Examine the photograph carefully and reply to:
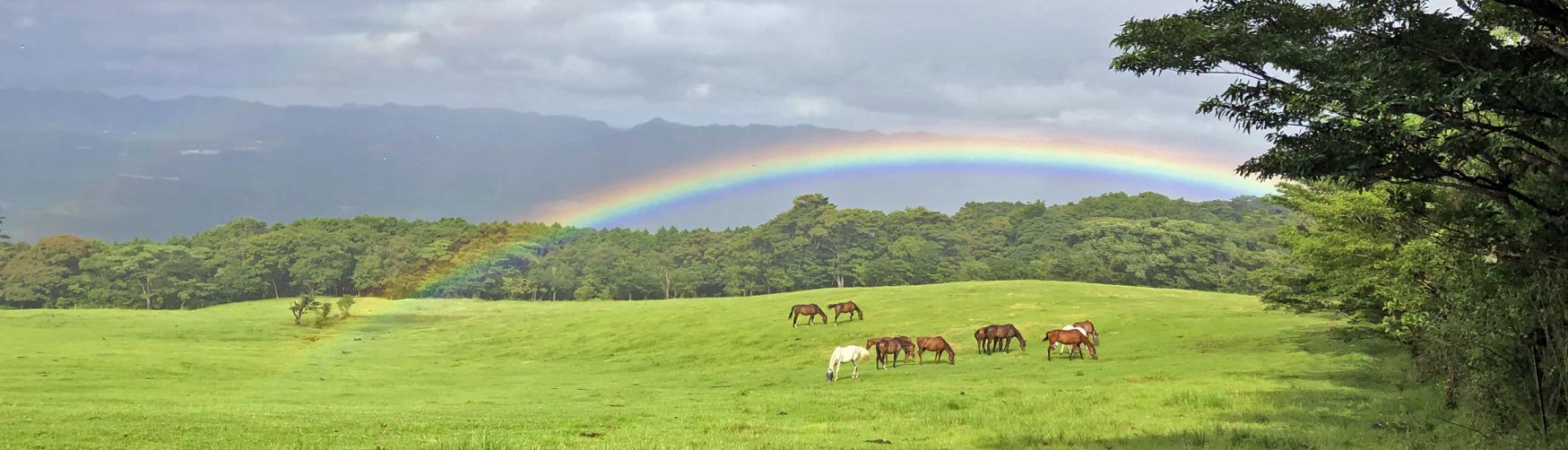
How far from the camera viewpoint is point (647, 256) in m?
141

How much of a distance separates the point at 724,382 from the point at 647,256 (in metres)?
108

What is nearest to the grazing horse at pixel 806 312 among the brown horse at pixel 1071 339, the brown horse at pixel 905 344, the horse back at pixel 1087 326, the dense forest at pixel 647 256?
the brown horse at pixel 905 344

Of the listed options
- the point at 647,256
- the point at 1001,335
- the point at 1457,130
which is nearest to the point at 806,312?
the point at 1001,335

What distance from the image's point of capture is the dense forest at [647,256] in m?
117

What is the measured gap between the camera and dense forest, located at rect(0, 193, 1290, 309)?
4604 inches

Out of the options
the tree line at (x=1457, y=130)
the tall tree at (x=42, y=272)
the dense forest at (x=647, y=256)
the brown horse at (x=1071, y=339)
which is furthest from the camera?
the tall tree at (x=42, y=272)

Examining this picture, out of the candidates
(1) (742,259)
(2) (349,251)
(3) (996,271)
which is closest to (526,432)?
(3) (996,271)

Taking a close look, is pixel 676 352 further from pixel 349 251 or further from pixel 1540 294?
pixel 349 251

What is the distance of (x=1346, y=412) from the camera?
59.7ft

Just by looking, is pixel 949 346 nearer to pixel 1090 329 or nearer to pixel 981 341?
pixel 981 341

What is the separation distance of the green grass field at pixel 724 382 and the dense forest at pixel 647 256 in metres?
54.0

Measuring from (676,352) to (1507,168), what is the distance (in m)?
39.4

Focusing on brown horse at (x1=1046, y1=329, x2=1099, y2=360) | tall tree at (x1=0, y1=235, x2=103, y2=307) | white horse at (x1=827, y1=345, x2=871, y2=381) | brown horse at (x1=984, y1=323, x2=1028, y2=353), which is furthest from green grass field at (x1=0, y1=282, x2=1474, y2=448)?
tall tree at (x1=0, y1=235, x2=103, y2=307)

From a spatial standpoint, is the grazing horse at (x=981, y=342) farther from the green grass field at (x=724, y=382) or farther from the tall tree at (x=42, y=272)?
the tall tree at (x=42, y=272)
